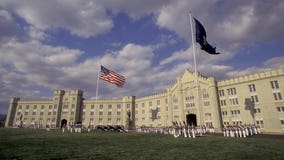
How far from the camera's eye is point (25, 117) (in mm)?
86688

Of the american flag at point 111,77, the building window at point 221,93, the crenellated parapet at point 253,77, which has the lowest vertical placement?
the building window at point 221,93

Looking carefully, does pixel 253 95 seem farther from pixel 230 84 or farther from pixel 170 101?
pixel 170 101

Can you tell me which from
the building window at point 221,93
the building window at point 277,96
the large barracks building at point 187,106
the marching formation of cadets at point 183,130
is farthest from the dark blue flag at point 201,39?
the building window at point 221,93

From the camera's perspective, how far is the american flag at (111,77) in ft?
114

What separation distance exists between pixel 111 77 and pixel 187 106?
91.8ft

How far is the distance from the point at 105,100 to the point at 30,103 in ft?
123

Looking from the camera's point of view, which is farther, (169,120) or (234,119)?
(169,120)

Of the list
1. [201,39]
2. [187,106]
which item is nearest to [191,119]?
[187,106]

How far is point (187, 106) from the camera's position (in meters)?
53.6

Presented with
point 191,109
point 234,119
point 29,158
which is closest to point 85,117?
point 191,109

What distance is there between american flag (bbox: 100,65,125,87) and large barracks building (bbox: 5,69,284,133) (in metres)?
15.1

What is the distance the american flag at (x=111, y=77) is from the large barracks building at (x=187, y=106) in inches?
596

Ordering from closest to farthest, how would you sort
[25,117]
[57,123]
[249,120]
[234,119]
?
1. [249,120]
2. [234,119]
3. [57,123]
4. [25,117]

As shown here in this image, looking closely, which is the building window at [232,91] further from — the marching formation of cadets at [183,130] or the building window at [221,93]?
the marching formation of cadets at [183,130]
